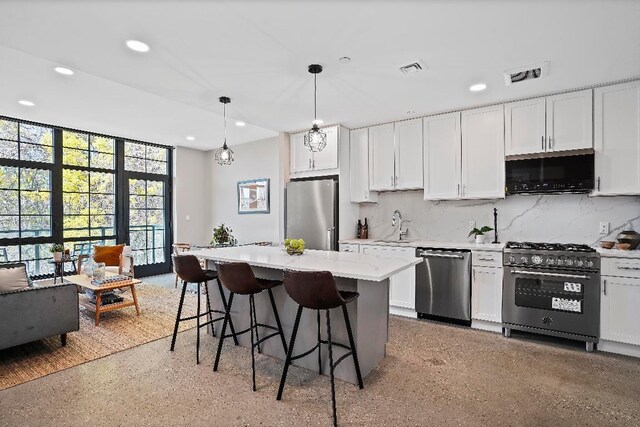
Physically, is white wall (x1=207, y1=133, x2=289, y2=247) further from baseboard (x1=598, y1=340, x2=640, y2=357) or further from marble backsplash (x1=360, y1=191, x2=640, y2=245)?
baseboard (x1=598, y1=340, x2=640, y2=357)

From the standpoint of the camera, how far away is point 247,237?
6.49 m

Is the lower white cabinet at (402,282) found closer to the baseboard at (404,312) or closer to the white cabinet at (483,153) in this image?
the baseboard at (404,312)

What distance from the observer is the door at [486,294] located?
350 centimetres

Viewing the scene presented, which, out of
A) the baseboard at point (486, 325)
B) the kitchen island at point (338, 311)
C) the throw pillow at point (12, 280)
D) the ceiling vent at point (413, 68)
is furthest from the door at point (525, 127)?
the throw pillow at point (12, 280)

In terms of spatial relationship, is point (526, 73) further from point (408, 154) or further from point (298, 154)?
point (298, 154)

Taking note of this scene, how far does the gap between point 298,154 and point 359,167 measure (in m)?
0.96

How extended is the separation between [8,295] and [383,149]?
4222 mm

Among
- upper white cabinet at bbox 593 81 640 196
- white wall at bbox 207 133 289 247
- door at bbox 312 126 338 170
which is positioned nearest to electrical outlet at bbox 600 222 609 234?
upper white cabinet at bbox 593 81 640 196

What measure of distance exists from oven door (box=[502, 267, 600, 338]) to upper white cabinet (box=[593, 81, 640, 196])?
931 mm

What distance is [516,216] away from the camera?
3.92 m

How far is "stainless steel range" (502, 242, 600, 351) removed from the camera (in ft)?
10.0

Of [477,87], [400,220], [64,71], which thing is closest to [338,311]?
[400,220]

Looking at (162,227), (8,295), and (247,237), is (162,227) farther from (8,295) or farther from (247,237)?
(8,295)

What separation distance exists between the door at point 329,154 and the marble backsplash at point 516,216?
90 cm
